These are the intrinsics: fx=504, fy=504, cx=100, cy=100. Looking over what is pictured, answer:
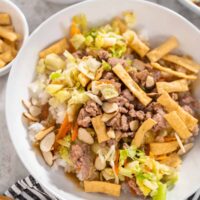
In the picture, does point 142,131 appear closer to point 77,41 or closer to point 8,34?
point 77,41

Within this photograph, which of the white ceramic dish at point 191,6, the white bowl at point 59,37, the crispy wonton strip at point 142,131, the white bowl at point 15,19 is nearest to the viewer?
the crispy wonton strip at point 142,131

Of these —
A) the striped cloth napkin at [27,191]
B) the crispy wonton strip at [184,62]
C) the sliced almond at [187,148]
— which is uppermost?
the crispy wonton strip at [184,62]

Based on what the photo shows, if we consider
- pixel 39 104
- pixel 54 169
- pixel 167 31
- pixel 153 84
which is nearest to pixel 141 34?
pixel 167 31

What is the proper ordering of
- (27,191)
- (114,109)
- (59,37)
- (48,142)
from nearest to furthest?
(114,109), (48,142), (59,37), (27,191)

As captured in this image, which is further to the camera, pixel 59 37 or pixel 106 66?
pixel 59 37

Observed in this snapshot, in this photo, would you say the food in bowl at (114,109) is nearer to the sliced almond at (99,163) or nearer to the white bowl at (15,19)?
the sliced almond at (99,163)

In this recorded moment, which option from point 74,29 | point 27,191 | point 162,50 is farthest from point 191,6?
point 27,191

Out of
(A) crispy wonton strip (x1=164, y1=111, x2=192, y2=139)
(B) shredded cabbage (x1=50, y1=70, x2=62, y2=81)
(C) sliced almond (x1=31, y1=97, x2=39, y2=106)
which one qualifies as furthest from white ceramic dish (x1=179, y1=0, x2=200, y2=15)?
(C) sliced almond (x1=31, y1=97, x2=39, y2=106)

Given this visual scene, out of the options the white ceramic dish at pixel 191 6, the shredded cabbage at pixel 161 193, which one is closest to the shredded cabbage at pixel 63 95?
the shredded cabbage at pixel 161 193

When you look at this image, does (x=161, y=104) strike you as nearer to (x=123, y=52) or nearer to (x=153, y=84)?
(x=153, y=84)
